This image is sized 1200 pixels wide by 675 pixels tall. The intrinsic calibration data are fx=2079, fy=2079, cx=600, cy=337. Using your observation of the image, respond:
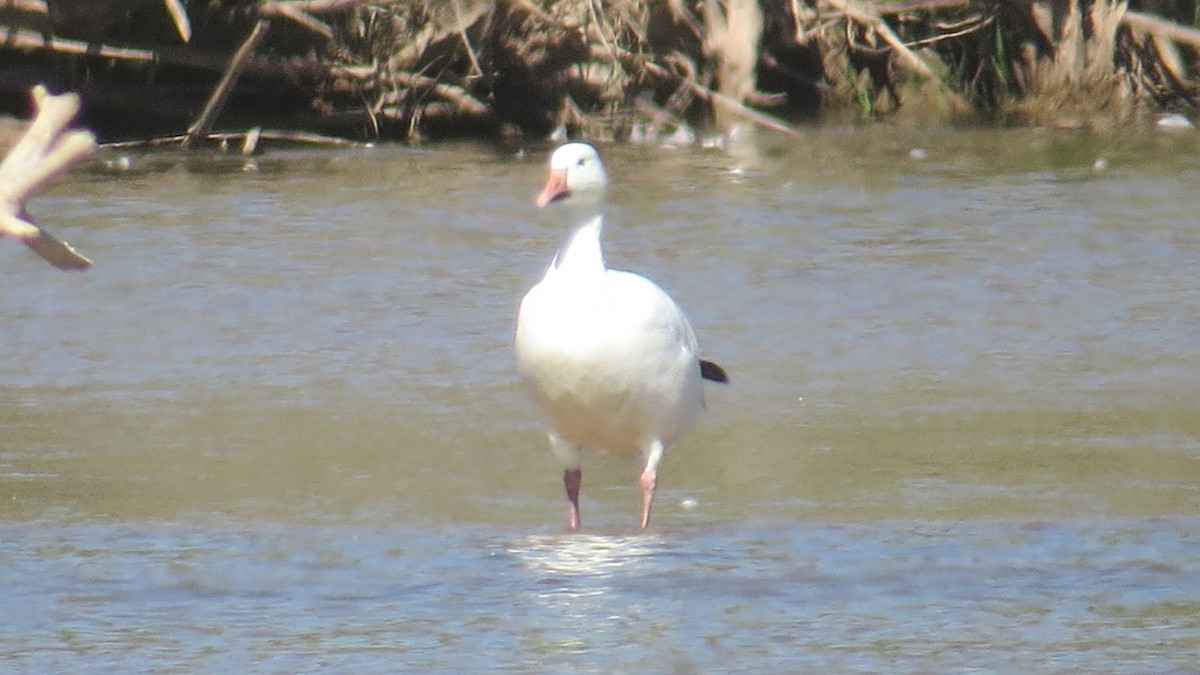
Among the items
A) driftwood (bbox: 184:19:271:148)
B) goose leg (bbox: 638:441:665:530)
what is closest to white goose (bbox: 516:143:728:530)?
goose leg (bbox: 638:441:665:530)

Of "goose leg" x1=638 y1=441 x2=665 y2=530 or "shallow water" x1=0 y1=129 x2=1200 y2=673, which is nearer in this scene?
"shallow water" x1=0 y1=129 x2=1200 y2=673

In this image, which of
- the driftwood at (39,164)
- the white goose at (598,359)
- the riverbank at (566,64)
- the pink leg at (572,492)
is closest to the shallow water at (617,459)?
the pink leg at (572,492)

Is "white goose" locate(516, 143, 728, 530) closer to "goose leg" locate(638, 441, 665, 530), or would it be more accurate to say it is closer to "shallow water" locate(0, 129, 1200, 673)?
"goose leg" locate(638, 441, 665, 530)

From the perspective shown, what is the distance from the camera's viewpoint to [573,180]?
7230 mm

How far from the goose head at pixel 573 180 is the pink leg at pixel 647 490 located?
95cm

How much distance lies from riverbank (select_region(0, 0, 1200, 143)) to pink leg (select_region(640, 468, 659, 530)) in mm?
9904

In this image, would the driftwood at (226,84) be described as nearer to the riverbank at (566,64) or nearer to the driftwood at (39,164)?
the riverbank at (566,64)

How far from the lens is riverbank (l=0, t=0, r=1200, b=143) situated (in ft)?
57.0

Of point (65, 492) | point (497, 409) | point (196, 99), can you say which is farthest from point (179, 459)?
point (196, 99)

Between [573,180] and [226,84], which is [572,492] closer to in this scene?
[573,180]

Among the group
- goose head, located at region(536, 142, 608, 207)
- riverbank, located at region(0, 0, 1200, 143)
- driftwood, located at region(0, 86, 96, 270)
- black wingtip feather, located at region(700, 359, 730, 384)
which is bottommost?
riverbank, located at region(0, 0, 1200, 143)

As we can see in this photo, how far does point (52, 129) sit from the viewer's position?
2539 millimetres

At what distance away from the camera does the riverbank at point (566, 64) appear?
17359 millimetres

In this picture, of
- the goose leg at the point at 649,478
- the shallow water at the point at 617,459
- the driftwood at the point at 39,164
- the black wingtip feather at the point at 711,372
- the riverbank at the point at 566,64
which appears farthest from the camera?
the riverbank at the point at 566,64
